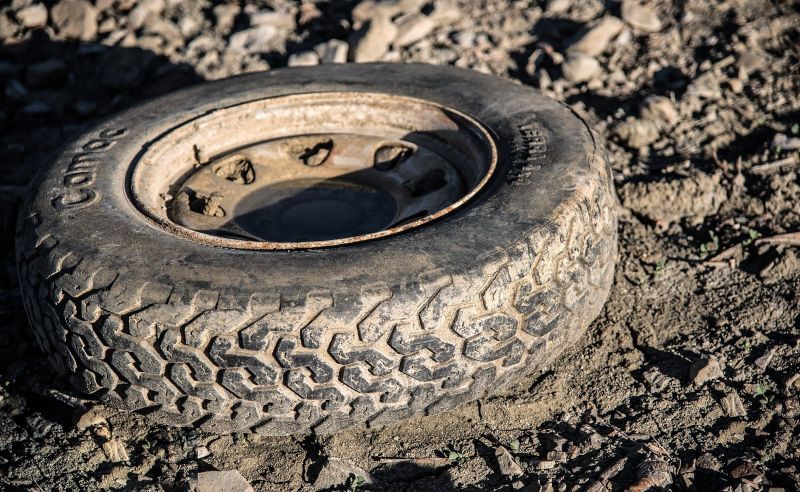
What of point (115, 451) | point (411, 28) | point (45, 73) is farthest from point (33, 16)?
point (115, 451)

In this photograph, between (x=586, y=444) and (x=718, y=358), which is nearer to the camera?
(x=586, y=444)

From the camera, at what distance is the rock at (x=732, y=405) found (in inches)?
118

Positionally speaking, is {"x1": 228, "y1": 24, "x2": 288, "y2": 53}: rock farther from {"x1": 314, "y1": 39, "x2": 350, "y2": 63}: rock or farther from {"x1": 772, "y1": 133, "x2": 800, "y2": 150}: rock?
{"x1": 772, "y1": 133, "x2": 800, "y2": 150}: rock

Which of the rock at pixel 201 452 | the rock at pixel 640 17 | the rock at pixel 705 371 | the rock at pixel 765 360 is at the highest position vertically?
the rock at pixel 640 17

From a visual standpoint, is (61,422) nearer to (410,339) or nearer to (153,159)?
(153,159)

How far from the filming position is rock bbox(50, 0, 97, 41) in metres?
6.00

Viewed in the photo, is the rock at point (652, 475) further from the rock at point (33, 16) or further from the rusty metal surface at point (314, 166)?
the rock at point (33, 16)

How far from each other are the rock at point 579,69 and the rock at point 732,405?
2.59 meters

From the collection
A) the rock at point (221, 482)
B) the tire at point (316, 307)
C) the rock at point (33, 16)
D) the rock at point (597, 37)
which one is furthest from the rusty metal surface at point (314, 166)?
the rock at point (33, 16)

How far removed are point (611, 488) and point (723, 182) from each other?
204cm

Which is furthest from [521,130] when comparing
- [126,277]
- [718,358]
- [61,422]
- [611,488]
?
[61,422]

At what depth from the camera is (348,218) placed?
3752mm

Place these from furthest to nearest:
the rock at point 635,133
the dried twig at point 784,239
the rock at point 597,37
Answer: the rock at point 597,37 < the rock at point 635,133 < the dried twig at point 784,239

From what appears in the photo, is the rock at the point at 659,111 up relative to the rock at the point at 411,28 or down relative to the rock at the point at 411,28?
down
